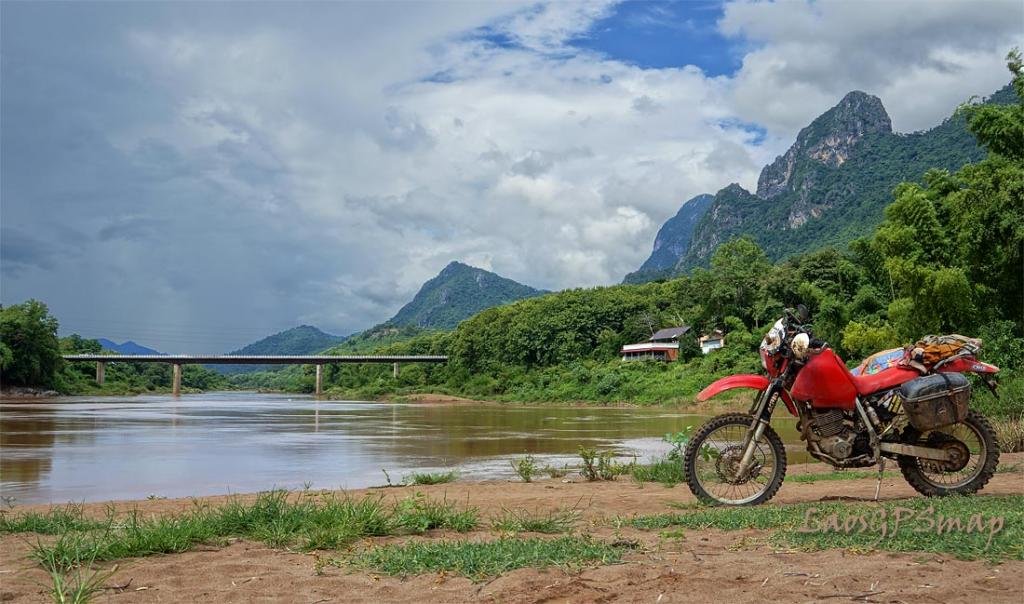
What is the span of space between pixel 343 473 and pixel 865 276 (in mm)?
39020

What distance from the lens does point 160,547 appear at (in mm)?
5105

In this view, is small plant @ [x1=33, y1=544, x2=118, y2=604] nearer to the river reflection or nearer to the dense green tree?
the river reflection

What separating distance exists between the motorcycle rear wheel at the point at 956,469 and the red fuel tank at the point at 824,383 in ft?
2.53

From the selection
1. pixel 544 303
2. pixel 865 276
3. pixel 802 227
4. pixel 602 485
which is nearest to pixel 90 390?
pixel 544 303

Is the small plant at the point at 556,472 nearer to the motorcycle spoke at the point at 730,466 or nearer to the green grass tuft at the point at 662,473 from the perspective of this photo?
the green grass tuft at the point at 662,473

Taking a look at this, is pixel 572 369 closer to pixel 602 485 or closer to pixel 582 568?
pixel 602 485

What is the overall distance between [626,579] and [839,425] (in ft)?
11.9

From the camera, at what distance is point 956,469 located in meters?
7.08

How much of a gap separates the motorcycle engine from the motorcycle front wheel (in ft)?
1.28

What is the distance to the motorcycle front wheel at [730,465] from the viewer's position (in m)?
7.10

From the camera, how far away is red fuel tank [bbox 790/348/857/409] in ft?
22.4

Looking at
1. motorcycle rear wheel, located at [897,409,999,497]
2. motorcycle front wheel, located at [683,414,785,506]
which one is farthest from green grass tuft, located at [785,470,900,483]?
motorcycle front wheel, located at [683,414,785,506]

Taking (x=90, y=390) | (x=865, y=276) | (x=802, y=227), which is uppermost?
(x=802, y=227)

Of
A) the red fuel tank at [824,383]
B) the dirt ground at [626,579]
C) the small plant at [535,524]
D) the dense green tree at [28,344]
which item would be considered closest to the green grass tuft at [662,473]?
the red fuel tank at [824,383]
